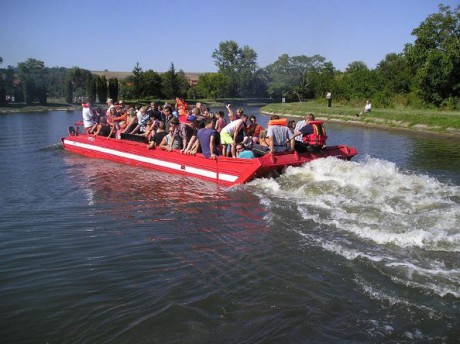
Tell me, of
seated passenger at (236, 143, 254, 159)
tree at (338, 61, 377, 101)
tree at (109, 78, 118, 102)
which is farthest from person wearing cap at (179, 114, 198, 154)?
tree at (109, 78, 118, 102)

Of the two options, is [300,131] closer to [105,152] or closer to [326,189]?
[326,189]

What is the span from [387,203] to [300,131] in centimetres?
374

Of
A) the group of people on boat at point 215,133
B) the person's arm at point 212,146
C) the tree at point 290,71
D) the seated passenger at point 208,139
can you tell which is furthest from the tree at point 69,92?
the person's arm at point 212,146

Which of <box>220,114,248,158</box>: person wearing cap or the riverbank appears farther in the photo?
the riverbank

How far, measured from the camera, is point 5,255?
6594 millimetres

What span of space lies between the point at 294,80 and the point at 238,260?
95.2 meters

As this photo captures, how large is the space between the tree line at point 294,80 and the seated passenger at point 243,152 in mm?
23524

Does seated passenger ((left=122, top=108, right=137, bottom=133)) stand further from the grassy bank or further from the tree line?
the tree line

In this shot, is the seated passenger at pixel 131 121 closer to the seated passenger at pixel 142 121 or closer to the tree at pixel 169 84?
the seated passenger at pixel 142 121

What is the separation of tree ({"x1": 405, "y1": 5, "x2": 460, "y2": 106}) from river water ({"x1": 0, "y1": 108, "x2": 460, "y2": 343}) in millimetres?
22689

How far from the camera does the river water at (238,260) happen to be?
461 cm

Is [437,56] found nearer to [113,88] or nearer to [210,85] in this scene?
[113,88]

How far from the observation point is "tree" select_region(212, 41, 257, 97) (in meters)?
110

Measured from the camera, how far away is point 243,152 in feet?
37.1
